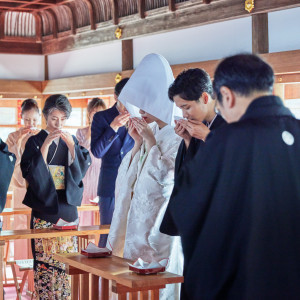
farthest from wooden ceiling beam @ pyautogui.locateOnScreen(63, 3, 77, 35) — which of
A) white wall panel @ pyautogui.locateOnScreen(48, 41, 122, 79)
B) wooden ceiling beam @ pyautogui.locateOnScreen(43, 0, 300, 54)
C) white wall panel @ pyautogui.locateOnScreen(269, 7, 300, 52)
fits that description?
white wall panel @ pyautogui.locateOnScreen(269, 7, 300, 52)

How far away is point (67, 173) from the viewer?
191 inches

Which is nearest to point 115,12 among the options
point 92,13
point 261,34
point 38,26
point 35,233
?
point 92,13

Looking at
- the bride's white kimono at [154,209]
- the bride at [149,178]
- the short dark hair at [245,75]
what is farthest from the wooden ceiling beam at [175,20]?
the short dark hair at [245,75]

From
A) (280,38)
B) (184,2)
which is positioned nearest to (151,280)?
(280,38)

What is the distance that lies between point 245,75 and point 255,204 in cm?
47

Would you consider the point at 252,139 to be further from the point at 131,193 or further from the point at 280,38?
the point at 280,38

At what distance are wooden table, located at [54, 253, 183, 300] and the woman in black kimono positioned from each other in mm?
976

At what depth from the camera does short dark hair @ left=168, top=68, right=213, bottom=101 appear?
3.25 meters

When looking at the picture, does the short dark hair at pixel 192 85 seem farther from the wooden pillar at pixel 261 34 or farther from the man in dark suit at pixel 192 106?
the wooden pillar at pixel 261 34

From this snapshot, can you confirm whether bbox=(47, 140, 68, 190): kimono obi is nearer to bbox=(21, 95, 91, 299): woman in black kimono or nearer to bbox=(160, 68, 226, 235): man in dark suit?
bbox=(21, 95, 91, 299): woman in black kimono

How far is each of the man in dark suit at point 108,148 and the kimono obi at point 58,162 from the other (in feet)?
1.23

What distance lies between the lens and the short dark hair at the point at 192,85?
10.6 ft

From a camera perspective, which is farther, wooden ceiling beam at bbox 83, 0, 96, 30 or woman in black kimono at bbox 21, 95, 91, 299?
wooden ceiling beam at bbox 83, 0, 96, 30

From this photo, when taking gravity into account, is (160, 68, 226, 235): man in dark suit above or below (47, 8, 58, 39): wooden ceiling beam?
below
